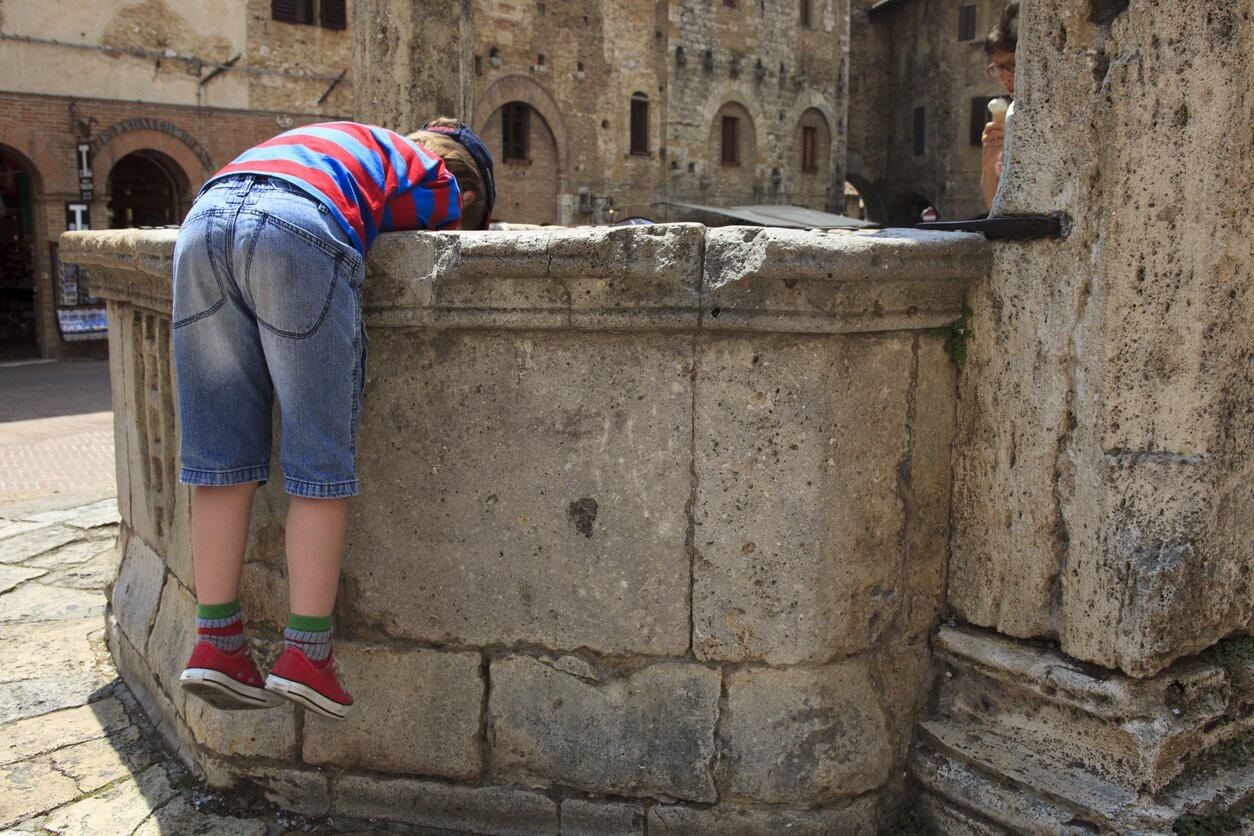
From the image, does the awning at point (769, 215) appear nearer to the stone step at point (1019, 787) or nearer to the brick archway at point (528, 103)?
the brick archway at point (528, 103)

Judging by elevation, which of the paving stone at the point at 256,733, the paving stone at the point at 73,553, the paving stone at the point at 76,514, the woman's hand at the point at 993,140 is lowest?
the paving stone at the point at 73,553

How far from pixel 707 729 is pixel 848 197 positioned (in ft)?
115

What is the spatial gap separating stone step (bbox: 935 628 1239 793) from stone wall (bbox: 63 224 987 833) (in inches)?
5.8

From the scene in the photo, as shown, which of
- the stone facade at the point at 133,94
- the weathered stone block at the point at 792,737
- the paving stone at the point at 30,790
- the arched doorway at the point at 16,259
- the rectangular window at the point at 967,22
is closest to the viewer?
the weathered stone block at the point at 792,737

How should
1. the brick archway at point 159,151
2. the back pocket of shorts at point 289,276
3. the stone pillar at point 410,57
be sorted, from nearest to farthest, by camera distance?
1. the back pocket of shorts at point 289,276
2. the stone pillar at point 410,57
3. the brick archway at point 159,151

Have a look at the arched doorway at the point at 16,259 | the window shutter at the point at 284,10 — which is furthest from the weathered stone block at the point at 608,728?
the window shutter at the point at 284,10

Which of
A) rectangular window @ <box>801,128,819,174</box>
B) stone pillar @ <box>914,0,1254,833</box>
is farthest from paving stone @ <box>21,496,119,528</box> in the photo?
rectangular window @ <box>801,128,819,174</box>

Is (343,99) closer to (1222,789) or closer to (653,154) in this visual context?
(653,154)

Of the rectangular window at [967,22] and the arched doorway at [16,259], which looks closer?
the arched doorway at [16,259]

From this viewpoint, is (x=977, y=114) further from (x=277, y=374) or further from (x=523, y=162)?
(x=277, y=374)

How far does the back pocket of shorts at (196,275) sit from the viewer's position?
7.41 ft

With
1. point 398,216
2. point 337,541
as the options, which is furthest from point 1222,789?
point 398,216

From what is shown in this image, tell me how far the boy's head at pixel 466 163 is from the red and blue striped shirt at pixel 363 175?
10 cm

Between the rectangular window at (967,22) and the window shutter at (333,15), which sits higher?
the rectangular window at (967,22)
